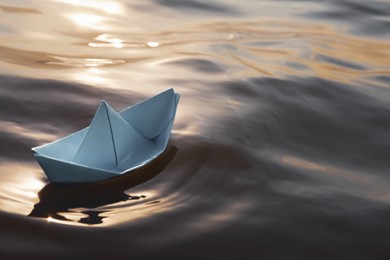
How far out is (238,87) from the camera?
2.50 meters

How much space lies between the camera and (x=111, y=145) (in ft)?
5.43

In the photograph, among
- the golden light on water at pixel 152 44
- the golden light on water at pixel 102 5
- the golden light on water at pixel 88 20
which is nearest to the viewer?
the golden light on water at pixel 152 44

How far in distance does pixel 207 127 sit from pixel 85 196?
0.61m

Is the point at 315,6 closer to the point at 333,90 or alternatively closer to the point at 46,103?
the point at 333,90

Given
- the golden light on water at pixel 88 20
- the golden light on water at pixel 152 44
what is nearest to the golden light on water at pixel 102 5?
the golden light on water at pixel 88 20

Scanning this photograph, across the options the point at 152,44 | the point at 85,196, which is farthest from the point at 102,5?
the point at 85,196

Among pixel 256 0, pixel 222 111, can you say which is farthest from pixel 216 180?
pixel 256 0

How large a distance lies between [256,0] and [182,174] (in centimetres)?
234

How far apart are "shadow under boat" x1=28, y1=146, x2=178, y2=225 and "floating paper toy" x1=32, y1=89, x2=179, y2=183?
0.02 metres

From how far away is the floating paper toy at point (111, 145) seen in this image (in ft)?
5.05

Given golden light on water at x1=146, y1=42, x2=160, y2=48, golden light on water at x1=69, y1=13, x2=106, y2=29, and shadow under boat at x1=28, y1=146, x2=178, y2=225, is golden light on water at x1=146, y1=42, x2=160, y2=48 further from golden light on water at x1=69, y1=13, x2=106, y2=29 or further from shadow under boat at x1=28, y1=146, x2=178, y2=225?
shadow under boat at x1=28, y1=146, x2=178, y2=225

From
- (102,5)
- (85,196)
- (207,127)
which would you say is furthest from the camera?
(102,5)

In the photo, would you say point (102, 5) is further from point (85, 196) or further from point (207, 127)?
point (85, 196)

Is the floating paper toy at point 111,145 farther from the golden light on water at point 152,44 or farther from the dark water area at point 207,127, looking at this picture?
the golden light on water at point 152,44
